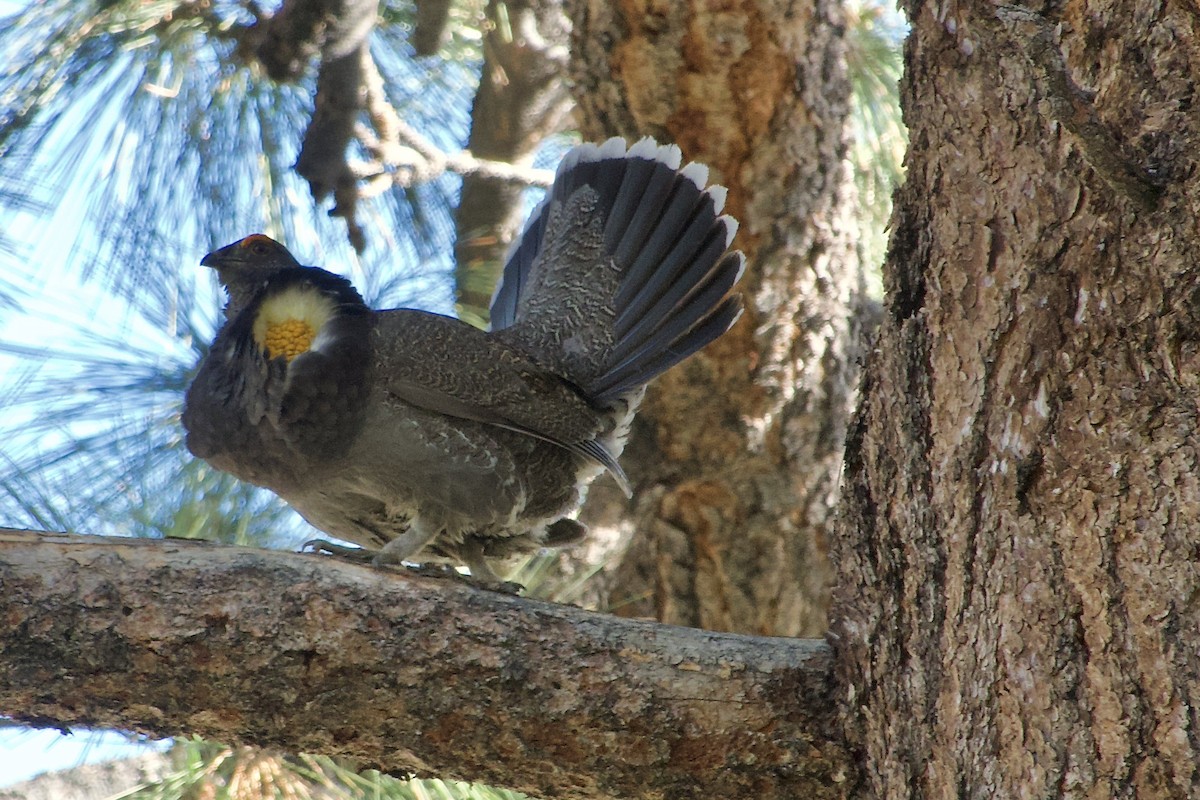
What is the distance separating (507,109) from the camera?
494 centimetres

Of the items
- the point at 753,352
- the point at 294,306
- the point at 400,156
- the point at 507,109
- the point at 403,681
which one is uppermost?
the point at 507,109

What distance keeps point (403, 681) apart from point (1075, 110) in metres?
1.28

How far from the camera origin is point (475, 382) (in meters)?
3.26

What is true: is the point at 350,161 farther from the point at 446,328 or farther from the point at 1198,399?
the point at 1198,399

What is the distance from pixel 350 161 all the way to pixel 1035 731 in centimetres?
265

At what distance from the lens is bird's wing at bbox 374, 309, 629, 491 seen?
320 cm

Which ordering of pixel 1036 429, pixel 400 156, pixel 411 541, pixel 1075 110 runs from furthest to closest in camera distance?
pixel 400 156
pixel 411 541
pixel 1036 429
pixel 1075 110

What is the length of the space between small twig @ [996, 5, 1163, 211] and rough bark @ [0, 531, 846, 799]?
0.87m

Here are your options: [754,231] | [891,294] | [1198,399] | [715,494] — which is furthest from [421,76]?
[1198,399]

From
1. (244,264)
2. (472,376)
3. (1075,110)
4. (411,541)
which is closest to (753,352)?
(472,376)

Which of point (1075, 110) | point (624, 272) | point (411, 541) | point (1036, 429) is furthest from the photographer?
point (624, 272)

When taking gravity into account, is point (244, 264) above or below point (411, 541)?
above

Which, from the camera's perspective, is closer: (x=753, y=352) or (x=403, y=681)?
(x=403, y=681)

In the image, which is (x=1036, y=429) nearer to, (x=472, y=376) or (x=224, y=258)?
(x=472, y=376)
